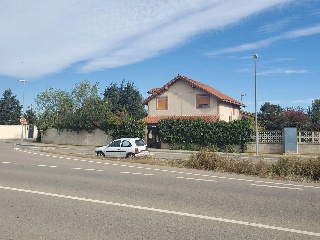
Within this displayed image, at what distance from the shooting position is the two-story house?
1496 inches

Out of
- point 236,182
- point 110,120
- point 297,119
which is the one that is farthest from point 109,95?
point 236,182

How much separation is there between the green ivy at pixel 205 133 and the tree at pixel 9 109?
65270 mm

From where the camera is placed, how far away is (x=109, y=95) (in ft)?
192

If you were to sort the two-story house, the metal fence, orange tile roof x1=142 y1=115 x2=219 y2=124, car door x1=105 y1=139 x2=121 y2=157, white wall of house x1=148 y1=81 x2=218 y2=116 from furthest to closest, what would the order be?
white wall of house x1=148 y1=81 x2=218 y2=116, the two-story house, orange tile roof x1=142 y1=115 x2=219 y2=124, the metal fence, car door x1=105 y1=139 x2=121 y2=157

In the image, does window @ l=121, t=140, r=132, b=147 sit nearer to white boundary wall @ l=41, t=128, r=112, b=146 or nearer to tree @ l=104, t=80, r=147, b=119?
white boundary wall @ l=41, t=128, r=112, b=146

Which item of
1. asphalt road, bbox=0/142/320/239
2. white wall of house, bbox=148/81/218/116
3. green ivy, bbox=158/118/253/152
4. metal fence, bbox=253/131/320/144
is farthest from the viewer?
white wall of house, bbox=148/81/218/116

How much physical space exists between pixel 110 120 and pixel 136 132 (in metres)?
3.84

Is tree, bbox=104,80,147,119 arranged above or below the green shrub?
above

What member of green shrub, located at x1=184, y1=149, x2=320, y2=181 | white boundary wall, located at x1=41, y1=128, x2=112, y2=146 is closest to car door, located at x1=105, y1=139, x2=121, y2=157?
green shrub, located at x1=184, y1=149, x2=320, y2=181

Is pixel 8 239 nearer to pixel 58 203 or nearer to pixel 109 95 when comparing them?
pixel 58 203

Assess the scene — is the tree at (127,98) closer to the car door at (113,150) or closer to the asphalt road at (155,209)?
the car door at (113,150)

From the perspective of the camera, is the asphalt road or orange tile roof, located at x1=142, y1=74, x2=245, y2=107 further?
orange tile roof, located at x1=142, y1=74, x2=245, y2=107

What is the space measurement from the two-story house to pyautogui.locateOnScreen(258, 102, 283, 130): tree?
6.16m

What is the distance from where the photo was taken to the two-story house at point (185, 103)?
125ft
